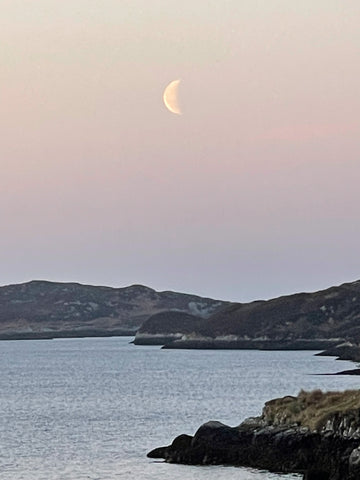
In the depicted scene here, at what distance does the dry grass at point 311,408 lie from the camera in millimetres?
55750

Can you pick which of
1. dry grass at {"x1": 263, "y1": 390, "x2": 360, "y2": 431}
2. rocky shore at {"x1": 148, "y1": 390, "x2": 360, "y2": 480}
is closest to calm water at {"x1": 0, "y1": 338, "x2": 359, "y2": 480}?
rocky shore at {"x1": 148, "y1": 390, "x2": 360, "y2": 480}

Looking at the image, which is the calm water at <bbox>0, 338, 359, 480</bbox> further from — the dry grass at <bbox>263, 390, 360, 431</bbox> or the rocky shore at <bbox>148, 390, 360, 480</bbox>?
the dry grass at <bbox>263, 390, 360, 431</bbox>

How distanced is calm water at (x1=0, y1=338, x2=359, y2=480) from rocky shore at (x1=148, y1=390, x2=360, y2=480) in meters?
1.28

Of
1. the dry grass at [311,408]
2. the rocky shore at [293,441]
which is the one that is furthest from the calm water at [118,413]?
the dry grass at [311,408]

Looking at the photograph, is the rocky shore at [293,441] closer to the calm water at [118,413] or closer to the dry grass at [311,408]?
the dry grass at [311,408]

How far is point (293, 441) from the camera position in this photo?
55969 millimetres

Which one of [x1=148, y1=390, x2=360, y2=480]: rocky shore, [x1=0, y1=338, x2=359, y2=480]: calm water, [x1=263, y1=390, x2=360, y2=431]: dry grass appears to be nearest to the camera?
[x1=148, y1=390, x2=360, y2=480]: rocky shore

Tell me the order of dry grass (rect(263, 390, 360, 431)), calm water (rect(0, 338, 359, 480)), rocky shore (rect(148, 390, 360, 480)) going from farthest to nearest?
calm water (rect(0, 338, 359, 480))
dry grass (rect(263, 390, 360, 431))
rocky shore (rect(148, 390, 360, 480))

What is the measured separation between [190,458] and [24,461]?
934cm

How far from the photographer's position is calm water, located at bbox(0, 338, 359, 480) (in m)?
59.2

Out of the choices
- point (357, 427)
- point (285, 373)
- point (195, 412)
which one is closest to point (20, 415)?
point (195, 412)

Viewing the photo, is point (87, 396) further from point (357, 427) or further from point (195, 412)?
point (357, 427)

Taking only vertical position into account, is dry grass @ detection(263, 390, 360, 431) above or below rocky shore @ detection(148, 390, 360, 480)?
above

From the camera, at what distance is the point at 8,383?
146250mm
